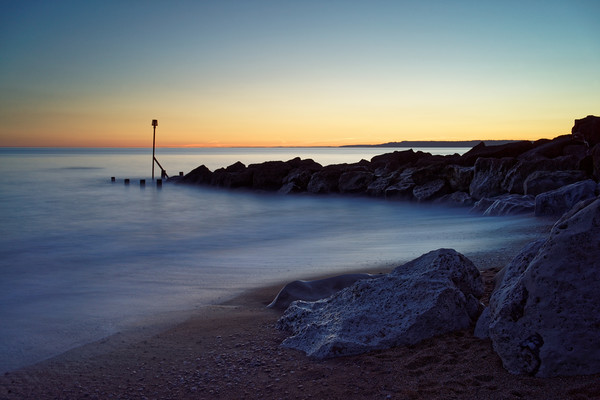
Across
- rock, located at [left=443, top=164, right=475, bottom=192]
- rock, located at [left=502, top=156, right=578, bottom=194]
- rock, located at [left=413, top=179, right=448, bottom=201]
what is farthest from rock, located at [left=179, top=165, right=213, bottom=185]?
rock, located at [left=502, top=156, right=578, bottom=194]

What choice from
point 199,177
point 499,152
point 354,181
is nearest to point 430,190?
point 499,152

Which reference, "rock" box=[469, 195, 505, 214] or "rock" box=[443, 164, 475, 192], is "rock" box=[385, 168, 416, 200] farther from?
Answer: "rock" box=[469, 195, 505, 214]

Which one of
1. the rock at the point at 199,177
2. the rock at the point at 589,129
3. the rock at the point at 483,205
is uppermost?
the rock at the point at 589,129

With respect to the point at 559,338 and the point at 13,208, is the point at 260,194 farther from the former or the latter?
the point at 559,338

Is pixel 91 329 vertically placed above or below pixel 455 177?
below

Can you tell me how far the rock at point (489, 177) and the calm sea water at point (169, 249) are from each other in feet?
4.14

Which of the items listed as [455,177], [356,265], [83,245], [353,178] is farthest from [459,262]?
[353,178]

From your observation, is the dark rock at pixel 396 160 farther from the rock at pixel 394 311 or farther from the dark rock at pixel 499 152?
the rock at pixel 394 311

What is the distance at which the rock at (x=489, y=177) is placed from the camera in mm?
15898

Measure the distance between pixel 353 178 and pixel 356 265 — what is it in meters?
15.6

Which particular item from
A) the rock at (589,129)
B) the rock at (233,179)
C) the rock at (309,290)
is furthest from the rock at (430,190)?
the rock at (309,290)

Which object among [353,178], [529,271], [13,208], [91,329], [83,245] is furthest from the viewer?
[353,178]

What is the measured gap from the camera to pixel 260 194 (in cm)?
2595

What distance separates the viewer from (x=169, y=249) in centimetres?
1166
